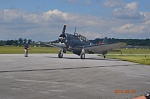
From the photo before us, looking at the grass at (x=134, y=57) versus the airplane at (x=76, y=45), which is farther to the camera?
the airplane at (x=76, y=45)

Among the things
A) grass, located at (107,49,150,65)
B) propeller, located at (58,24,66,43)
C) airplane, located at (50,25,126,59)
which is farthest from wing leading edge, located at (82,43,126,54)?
propeller, located at (58,24,66,43)

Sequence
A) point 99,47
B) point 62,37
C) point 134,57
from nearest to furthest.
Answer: point 62,37
point 99,47
point 134,57

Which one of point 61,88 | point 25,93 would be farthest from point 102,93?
point 25,93

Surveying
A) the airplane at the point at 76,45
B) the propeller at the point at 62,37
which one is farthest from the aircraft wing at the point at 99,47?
the propeller at the point at 62,37

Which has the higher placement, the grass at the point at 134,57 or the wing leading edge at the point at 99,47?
the wing leading edge at the point at 99,47

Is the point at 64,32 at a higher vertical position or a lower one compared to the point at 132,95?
higher

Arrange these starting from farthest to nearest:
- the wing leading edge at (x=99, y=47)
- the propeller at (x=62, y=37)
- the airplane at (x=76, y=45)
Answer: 1. the propeller at (x=62, y=37)
2. the airplane at (x=76, y=45)
3. the wing leading edge at (x=99, y=47)

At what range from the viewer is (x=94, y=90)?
10.3m

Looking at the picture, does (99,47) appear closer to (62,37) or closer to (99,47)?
(99,47)

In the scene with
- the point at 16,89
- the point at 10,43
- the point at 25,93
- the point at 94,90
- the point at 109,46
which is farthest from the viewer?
the point at 10,43

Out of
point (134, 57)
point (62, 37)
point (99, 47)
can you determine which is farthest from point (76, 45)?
point (134, 57)

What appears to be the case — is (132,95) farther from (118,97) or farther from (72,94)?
(72,94)

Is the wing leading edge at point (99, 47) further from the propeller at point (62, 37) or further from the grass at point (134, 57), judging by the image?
the propeller at point (62, 37)

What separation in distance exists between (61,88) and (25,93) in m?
1.75
